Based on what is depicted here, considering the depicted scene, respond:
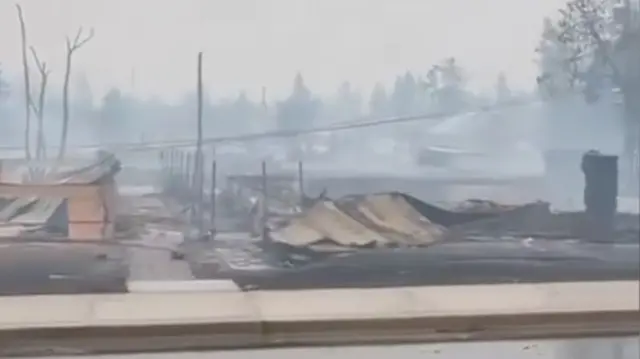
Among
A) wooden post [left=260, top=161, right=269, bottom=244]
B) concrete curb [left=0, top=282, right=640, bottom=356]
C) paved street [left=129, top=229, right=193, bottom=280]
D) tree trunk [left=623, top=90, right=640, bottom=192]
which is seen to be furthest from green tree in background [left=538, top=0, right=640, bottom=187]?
paved street [left=129, top=229, right=193, bottom=280]

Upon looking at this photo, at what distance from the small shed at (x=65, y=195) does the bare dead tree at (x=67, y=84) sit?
0.02 meters

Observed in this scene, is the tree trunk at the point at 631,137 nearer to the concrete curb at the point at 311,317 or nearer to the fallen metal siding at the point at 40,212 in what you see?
the concrete curb at the point at 311,317

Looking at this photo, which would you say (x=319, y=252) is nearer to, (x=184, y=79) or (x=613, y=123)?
(x=184, y=79)

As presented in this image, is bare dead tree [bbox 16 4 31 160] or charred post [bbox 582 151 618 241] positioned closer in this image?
bare dead tree [bbox 16 4 31 160]

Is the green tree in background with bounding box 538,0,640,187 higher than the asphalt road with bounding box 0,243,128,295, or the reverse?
the green tree in background with bounding box 538,0,640,187

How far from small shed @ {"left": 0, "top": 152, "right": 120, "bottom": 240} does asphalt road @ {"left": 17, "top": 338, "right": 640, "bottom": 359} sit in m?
0.12

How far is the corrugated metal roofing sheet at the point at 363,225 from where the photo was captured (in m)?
0.84

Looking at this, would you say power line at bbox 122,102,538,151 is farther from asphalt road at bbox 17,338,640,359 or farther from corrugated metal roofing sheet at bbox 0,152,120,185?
asphalt road at bbox 17,338,640,359

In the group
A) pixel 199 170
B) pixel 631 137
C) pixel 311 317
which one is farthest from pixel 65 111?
pixel 631 137

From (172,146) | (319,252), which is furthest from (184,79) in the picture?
(319,252)

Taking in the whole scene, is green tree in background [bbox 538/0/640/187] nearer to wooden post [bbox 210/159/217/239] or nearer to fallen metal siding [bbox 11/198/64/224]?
wooden post [bbox 210/159/217/239]

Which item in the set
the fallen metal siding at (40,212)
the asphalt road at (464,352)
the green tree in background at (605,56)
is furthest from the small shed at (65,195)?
the green tree in background at (605,56)

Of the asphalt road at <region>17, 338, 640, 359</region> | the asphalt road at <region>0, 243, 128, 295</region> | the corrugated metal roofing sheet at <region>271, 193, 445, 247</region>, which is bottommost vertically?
the asphalt road at <region>17, 338, 640, 359</region>

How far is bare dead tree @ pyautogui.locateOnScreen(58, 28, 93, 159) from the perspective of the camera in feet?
2.56
